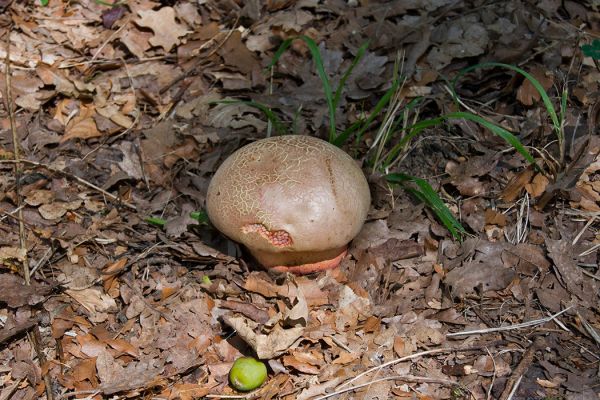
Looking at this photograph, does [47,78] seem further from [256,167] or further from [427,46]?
[427,46]

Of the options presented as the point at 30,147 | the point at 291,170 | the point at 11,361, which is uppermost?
the point at 291,170

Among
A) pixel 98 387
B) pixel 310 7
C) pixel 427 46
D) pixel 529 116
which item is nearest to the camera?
pixel 98 387

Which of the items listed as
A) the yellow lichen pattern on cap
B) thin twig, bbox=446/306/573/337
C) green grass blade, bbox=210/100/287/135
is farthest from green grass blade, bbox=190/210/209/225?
thin twig, bbox=446/306/573/337

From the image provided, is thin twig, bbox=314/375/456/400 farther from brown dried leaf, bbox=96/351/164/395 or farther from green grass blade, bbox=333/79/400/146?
green grass blade, bbox=333/79/400/146

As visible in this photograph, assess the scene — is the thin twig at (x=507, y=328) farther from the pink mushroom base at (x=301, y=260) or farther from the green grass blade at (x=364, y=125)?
the green grass blade at (x=364, y=125)

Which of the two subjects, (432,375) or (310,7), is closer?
(432,375)

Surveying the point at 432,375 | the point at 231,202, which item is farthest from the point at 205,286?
the point at 432,375

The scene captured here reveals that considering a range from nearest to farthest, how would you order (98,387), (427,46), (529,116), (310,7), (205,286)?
(98,387), (205,286), (529,116), (427,46), (310,7)
